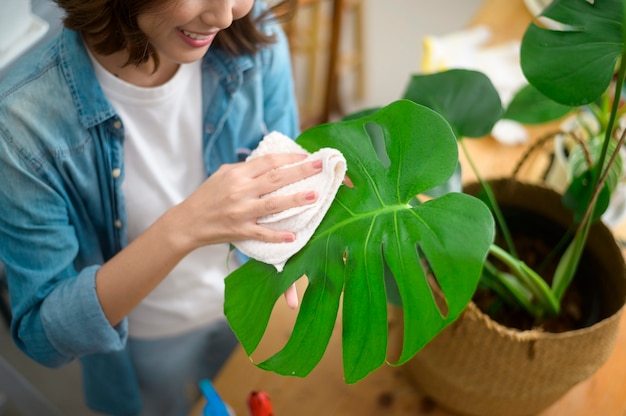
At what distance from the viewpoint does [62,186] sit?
755mm

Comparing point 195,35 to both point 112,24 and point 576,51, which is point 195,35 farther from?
point 576,51

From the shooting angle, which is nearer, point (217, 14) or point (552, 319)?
point (217, 14)

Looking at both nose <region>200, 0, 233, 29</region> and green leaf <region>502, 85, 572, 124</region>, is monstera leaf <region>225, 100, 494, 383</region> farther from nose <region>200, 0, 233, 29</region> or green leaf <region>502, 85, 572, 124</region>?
green leaf <region>502, 85, 572, 124</region>

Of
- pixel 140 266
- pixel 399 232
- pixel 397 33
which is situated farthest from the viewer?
pixel 397 33

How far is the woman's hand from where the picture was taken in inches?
24.4

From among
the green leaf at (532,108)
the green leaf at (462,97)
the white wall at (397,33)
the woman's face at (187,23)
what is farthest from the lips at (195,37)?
the white wall at (397,33)

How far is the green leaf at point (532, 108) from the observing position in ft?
2.56

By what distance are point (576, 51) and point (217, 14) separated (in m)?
0.37

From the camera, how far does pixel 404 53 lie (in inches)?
88.7

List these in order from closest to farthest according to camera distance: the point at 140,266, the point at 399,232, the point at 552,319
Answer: the point at 399,232 < the point at 140,266 < the point at 552,319

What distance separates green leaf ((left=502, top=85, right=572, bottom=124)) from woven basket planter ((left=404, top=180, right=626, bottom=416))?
0.29 ft

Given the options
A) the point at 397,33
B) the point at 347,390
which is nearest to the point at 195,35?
the point at 347,390

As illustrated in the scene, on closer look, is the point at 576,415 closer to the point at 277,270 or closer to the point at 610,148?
the point at 610,148

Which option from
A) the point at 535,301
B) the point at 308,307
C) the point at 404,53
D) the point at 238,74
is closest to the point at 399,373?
the point at 535,301
